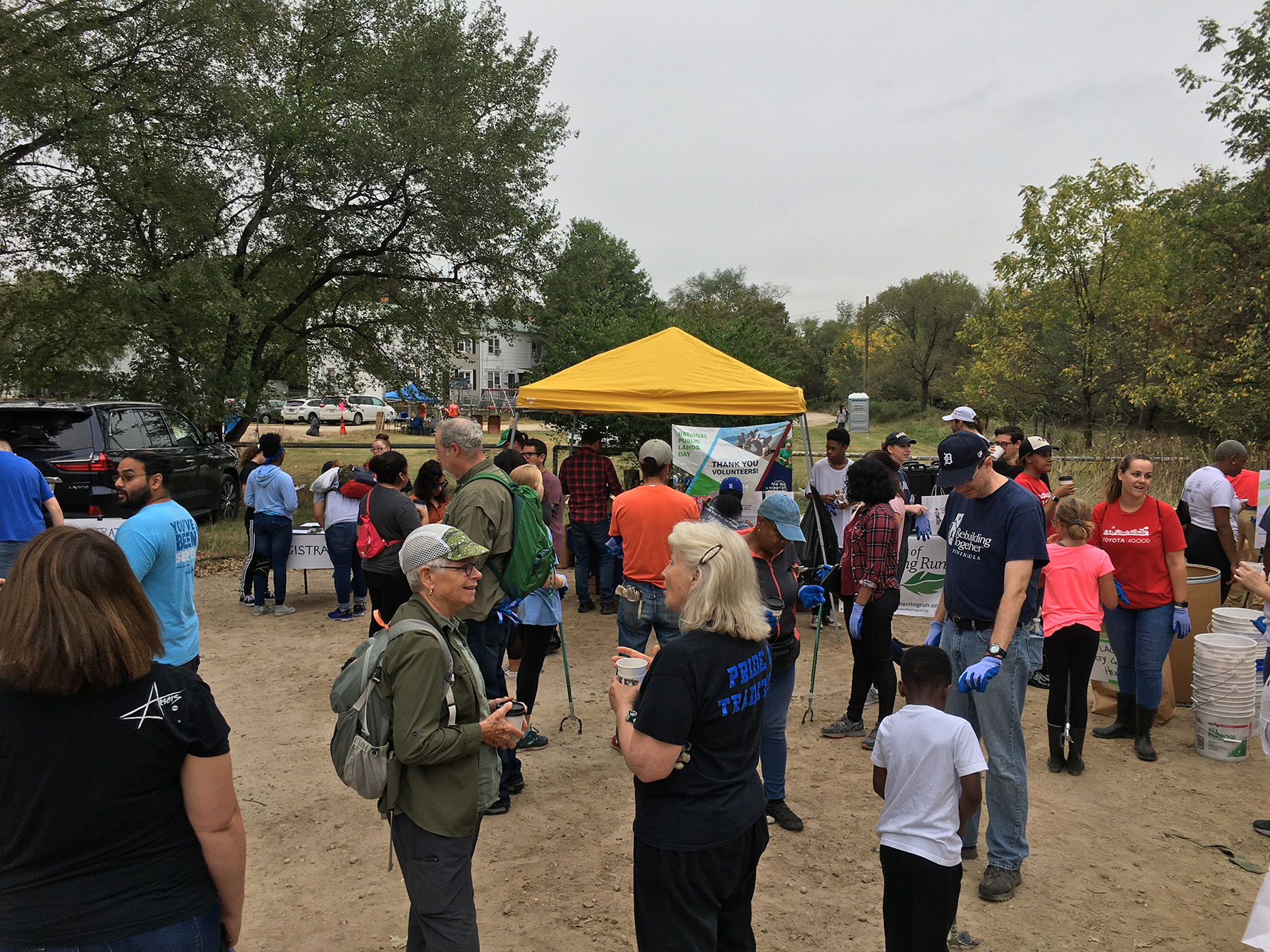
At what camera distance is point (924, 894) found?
279 cm

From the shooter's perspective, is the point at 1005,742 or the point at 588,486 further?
the point at 588,486

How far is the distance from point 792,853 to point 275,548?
21.6ft

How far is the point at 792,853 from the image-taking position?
4.22m

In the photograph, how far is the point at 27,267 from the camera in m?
12.4

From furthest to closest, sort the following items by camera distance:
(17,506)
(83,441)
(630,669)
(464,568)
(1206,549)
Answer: (83,441)
(1206,549)
(17,506)
(630,669)
(464,568)

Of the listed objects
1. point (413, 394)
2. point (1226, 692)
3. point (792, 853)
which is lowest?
point (792, 853)

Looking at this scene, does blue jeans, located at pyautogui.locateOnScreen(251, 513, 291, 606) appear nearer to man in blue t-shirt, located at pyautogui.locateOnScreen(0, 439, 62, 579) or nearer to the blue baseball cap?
man in blue t-shirt, located at pyautogui.locateOnScreen(0, 439, 62, 579)

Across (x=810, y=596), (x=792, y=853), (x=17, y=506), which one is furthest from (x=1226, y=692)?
(x=17, y=506)

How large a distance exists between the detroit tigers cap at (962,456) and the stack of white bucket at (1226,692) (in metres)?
2.87

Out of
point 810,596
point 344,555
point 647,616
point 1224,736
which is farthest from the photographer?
point 344,555

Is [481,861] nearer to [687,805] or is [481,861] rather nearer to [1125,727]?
[687,805]

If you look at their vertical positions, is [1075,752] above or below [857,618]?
below

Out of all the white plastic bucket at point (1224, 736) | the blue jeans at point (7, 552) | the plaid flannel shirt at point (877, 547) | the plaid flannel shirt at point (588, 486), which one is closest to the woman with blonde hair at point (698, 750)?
the plaid flannel shirt at point (877, 547)

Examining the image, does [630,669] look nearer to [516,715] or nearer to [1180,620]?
[516,715]
